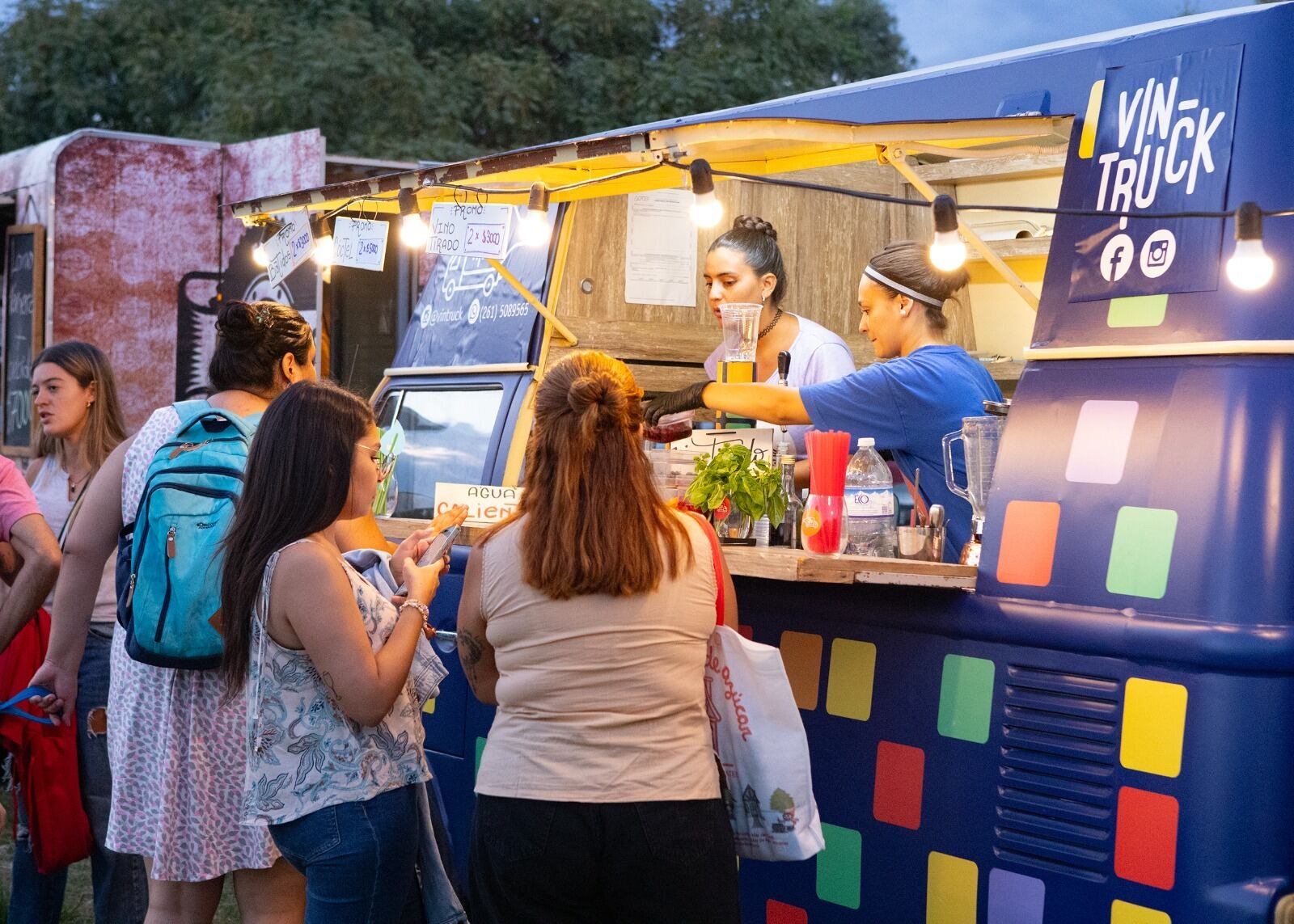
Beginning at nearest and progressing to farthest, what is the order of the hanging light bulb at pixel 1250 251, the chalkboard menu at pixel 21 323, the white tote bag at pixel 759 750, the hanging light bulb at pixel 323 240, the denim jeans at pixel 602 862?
1. the denim jeans at pixel 602 862
2. the hanging light bulb at pixel 1250 251
3. the white tote bag at pixel 759 750
4. the hanging light bulb at pixel 323 240
5. the chalkboard menu at pixel 21 323

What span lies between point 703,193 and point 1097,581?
131cm

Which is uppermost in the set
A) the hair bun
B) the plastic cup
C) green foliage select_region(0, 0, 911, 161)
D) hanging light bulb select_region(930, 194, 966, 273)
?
green foliage select_region(0, 0, 911, 161)

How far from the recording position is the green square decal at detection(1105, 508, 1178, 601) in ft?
10.3

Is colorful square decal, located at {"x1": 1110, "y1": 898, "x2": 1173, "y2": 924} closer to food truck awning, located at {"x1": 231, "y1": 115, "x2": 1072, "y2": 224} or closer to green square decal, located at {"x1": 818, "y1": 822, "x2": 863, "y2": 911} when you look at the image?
green square decal, located at {"x1": 818, "y1": 822, "x2": 863, "y2": 911}

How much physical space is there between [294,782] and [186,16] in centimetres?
2039

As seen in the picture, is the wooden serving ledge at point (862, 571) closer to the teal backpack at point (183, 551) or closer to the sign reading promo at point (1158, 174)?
the sign reading promo at point (1158, 174)

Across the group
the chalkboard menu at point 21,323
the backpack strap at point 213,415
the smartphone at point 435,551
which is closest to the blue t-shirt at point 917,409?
the smartphone at point 435,551

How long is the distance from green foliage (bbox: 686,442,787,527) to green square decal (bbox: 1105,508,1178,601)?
0.91m

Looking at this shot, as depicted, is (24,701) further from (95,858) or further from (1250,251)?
(1250,251)

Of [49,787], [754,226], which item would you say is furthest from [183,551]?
[754,226]

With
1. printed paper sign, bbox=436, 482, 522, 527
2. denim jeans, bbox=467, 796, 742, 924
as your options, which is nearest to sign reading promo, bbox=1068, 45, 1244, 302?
denim jeans, bbox=467, 796, 742, 924

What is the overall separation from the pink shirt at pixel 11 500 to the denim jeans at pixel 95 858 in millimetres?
384

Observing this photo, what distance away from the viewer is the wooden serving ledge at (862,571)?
3.35 meters

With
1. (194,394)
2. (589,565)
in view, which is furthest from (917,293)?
(194,394)
